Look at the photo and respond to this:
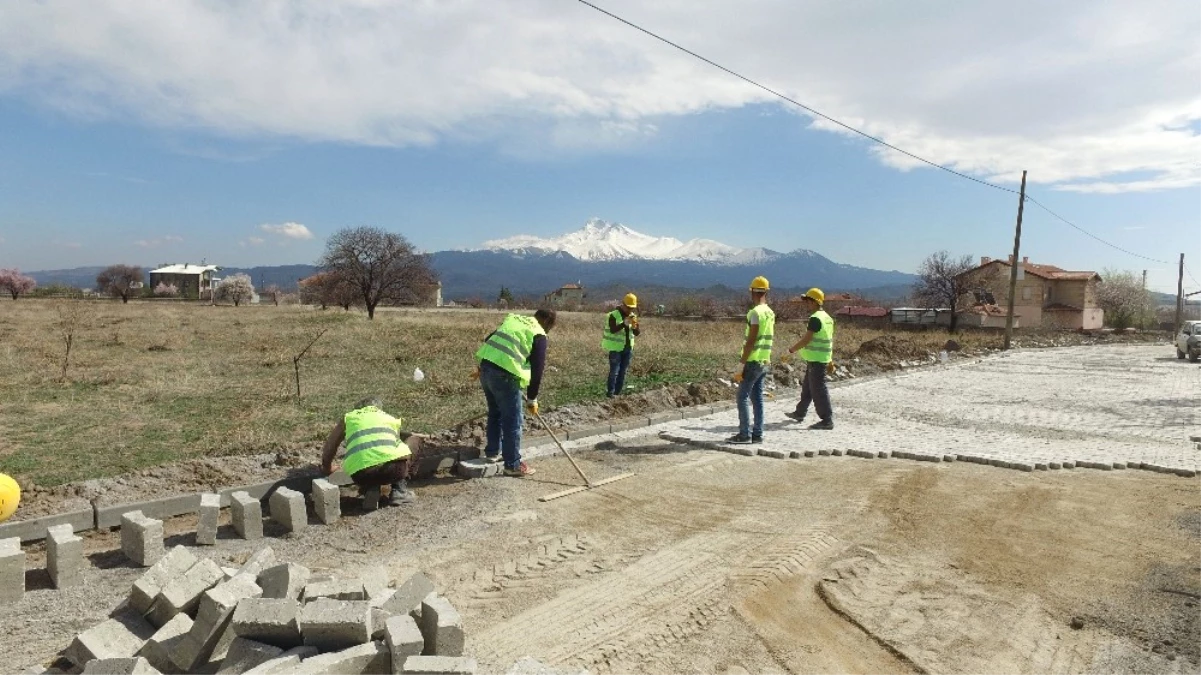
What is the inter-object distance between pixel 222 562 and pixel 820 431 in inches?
288

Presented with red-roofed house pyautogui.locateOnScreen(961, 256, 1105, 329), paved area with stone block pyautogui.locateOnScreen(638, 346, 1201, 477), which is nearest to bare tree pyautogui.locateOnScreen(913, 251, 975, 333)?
red-roofed house pyautogui.locateOnScreen(961, 256, 1105, 329)

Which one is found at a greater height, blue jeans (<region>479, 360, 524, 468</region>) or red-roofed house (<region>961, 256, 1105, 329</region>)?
red-roofed house (<region>961, 256, 1105, 329</region>)

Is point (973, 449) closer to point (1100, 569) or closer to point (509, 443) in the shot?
point (1100, 569)

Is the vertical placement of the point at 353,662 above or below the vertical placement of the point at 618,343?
below

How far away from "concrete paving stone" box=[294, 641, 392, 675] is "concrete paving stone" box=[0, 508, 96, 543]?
303 centimetres

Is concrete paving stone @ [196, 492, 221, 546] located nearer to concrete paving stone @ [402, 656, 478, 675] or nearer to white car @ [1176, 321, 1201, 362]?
concrete paving stone @ [402, 656, 478, 675]

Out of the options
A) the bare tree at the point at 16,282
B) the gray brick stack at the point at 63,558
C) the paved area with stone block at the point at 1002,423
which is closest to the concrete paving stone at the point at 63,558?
the gray brick stack at the point at 63,558

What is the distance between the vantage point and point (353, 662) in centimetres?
331

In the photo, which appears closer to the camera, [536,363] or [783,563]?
[783,563]

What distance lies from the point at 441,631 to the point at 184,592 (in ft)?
4.46

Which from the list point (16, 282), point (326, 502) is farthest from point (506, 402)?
point (16, 282)

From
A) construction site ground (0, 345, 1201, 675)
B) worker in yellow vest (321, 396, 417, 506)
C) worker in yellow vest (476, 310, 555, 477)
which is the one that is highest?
worker in yellow vest (476, 310, 555, 477)

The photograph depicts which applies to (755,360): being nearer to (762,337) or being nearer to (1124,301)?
(762,337)

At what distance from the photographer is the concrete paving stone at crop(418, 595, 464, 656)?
139 inches
